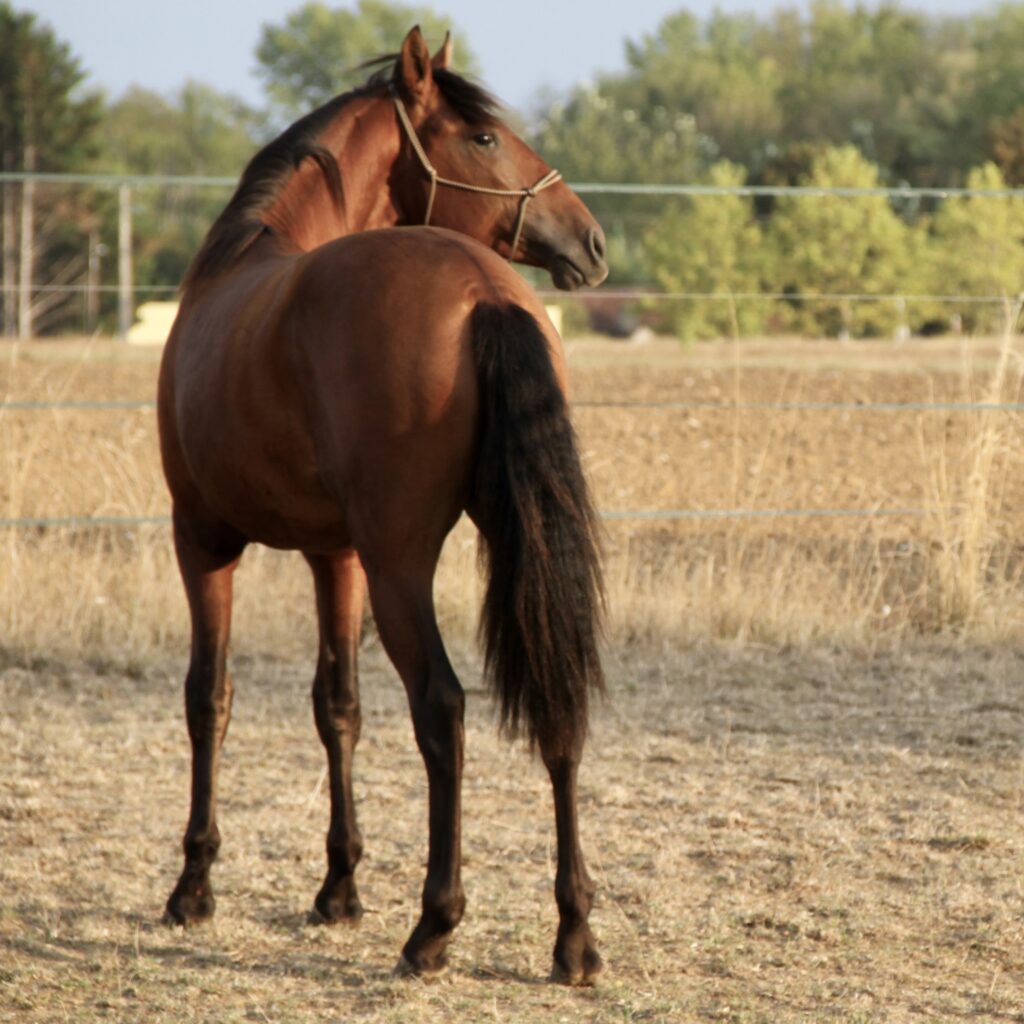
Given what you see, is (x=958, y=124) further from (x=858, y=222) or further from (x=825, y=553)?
(x=825, y=553)

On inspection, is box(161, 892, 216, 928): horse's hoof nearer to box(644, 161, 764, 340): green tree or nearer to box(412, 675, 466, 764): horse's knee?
box(412, 675, 466, 764): horse's knee

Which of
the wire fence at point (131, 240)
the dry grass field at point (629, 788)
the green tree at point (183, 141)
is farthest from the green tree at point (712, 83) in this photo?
the dry grass field at point (629, 788)

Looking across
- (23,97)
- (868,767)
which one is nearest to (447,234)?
(868,767)

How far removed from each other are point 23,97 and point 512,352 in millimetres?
33996

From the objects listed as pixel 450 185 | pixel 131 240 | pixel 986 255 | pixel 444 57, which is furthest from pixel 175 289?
pixel 131 240

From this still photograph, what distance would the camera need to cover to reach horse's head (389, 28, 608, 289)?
358cm

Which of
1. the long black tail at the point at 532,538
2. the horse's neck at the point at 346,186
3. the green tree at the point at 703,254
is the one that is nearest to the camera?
the long black tail at the point at 532,538

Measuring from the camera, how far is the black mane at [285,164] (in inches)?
133

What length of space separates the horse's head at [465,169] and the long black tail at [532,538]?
96 centimetres

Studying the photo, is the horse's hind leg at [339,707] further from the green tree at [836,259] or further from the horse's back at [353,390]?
the green tree at [836,259]

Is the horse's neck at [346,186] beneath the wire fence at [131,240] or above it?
beneath

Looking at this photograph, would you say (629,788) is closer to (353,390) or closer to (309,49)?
(353,390)

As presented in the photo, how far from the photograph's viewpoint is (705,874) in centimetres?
353

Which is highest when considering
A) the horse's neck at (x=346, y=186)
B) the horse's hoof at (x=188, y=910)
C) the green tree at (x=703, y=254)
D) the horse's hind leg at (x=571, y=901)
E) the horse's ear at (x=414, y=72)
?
the green tree at (x=703, y=254)
